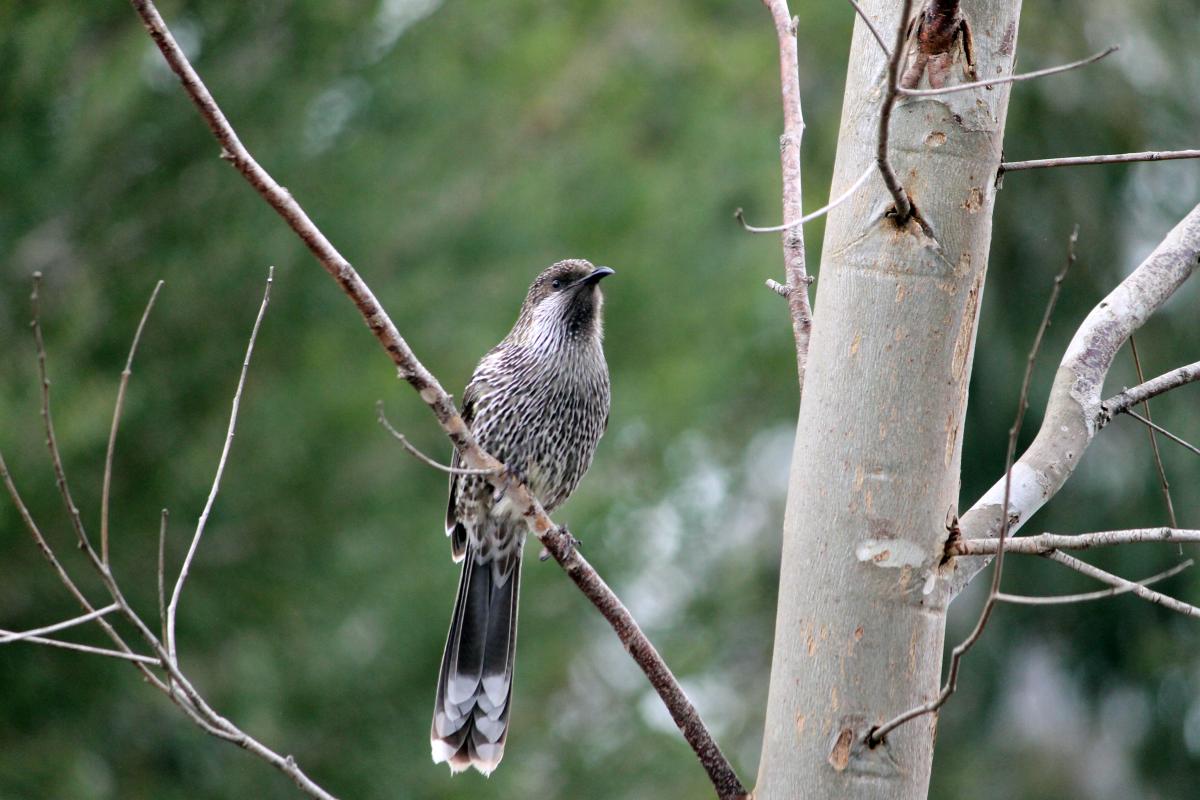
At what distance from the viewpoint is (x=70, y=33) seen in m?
6.44

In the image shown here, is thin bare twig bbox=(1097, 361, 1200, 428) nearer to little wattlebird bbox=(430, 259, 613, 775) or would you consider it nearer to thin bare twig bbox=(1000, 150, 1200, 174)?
thin bare twig bbox=(1000, 150, 1200, 174)

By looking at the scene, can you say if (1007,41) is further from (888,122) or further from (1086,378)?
(1086,378)

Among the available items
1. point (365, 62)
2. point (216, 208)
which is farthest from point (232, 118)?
point (365, 62)

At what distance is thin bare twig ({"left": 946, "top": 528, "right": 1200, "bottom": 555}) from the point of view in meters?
1.95

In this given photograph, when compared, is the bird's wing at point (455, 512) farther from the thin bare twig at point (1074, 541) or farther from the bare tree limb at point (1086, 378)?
the thin bare twig at point (1074, 541)

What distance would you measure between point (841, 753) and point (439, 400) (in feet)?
2.90

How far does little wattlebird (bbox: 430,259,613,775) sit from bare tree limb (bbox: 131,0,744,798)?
4.91 feet

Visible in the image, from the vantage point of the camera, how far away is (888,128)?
1984 mm

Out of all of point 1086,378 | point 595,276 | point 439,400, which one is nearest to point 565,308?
point 595,276

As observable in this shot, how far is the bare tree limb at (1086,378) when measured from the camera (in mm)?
2293

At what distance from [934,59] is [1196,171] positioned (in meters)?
6.93

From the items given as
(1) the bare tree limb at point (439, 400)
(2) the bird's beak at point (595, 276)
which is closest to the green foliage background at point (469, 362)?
(2) the bird's beak at point (595, 276)

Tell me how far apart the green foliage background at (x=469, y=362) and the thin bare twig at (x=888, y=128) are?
4.84 m

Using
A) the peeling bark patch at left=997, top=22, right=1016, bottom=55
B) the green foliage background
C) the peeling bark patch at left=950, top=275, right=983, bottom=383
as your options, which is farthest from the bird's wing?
the green foliage background
